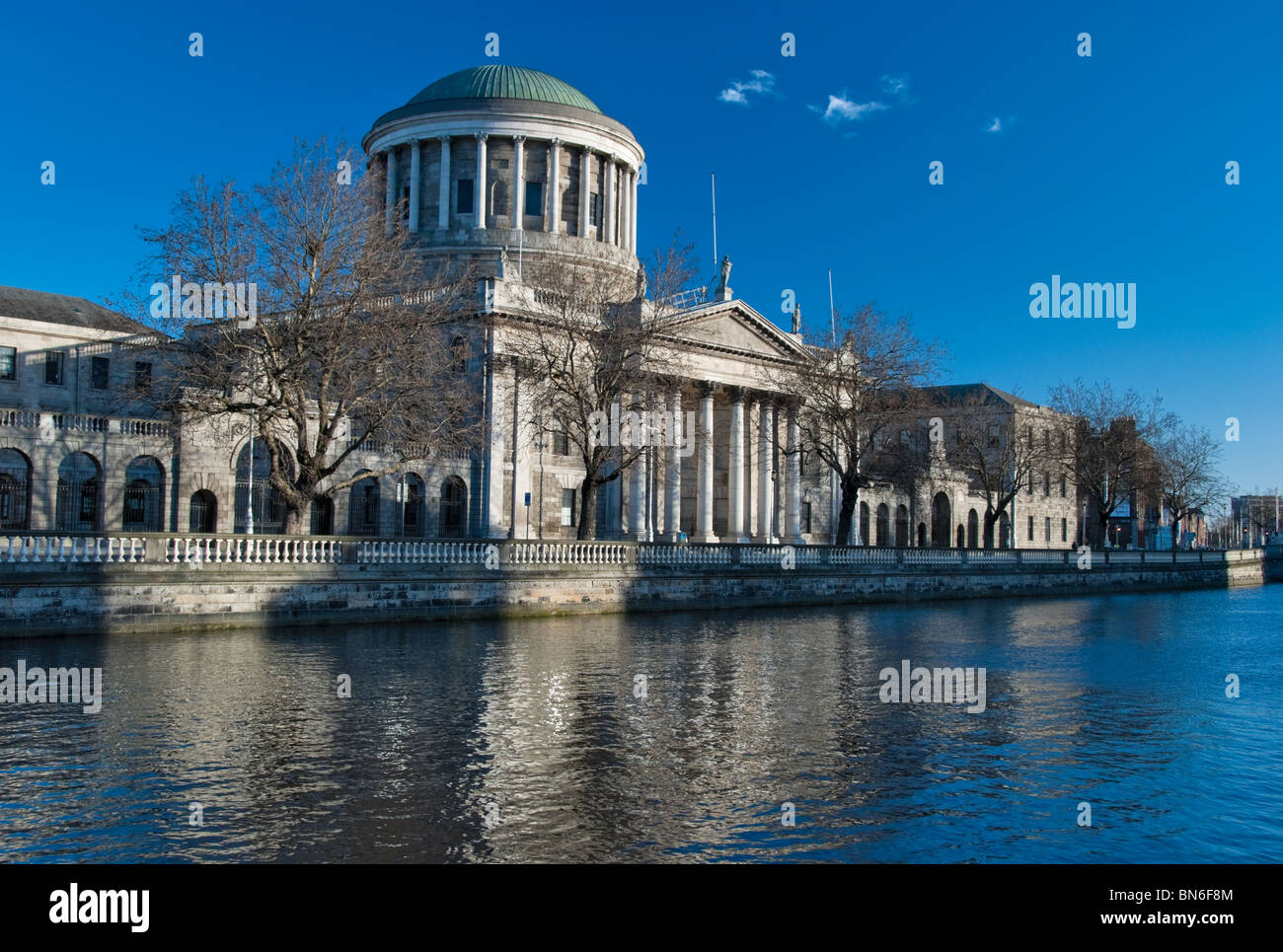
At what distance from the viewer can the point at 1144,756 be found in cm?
1357

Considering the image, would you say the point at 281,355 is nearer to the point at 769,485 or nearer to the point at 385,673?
the point at 385,673

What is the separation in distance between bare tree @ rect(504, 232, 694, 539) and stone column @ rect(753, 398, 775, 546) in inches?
684

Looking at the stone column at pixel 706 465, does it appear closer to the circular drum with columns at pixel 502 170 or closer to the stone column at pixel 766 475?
the stone column at pixel 766 475

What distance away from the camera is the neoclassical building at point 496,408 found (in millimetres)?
41656

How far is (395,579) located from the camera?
97.6ft

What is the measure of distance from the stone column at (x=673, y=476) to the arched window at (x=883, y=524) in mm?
25737

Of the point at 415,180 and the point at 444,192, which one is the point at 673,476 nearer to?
→ the point at 444,192

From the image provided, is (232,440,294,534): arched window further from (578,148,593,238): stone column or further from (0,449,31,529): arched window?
(578,148,593,238): stone column

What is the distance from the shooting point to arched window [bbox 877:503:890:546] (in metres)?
80.1

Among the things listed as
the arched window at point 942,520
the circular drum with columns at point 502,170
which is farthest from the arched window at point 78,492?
the arched window at point 942,520

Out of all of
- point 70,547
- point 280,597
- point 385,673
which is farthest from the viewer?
point 280,597

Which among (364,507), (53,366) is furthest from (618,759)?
(53,366)
